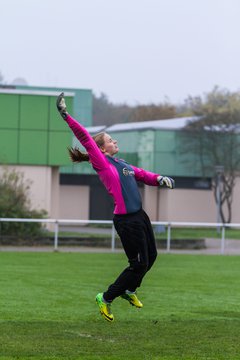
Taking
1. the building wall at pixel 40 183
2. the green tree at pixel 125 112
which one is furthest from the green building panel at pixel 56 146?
the green tree at pixel 125 112

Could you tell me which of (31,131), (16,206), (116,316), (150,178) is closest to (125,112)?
(31,131)

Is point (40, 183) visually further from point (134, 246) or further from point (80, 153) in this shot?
point (134, 246)

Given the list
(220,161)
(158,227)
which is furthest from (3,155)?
(220,161)

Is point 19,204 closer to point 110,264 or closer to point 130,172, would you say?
point 110,264

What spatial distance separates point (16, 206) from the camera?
36062 mm

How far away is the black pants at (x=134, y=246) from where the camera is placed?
34.5 feet

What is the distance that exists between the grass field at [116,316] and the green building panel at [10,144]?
18499 mm

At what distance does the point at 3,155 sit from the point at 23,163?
124 cm

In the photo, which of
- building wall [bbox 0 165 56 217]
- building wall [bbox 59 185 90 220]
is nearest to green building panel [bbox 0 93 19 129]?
building wall [bbox 0 165 56 217]

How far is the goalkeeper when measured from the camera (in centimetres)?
1050

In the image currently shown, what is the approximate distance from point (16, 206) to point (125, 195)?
25.9m

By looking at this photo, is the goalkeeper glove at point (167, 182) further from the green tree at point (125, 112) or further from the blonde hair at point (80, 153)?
the green tree at point (125, 112)

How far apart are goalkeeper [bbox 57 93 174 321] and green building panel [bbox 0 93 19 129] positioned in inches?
1241

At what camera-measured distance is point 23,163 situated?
42.1 m
